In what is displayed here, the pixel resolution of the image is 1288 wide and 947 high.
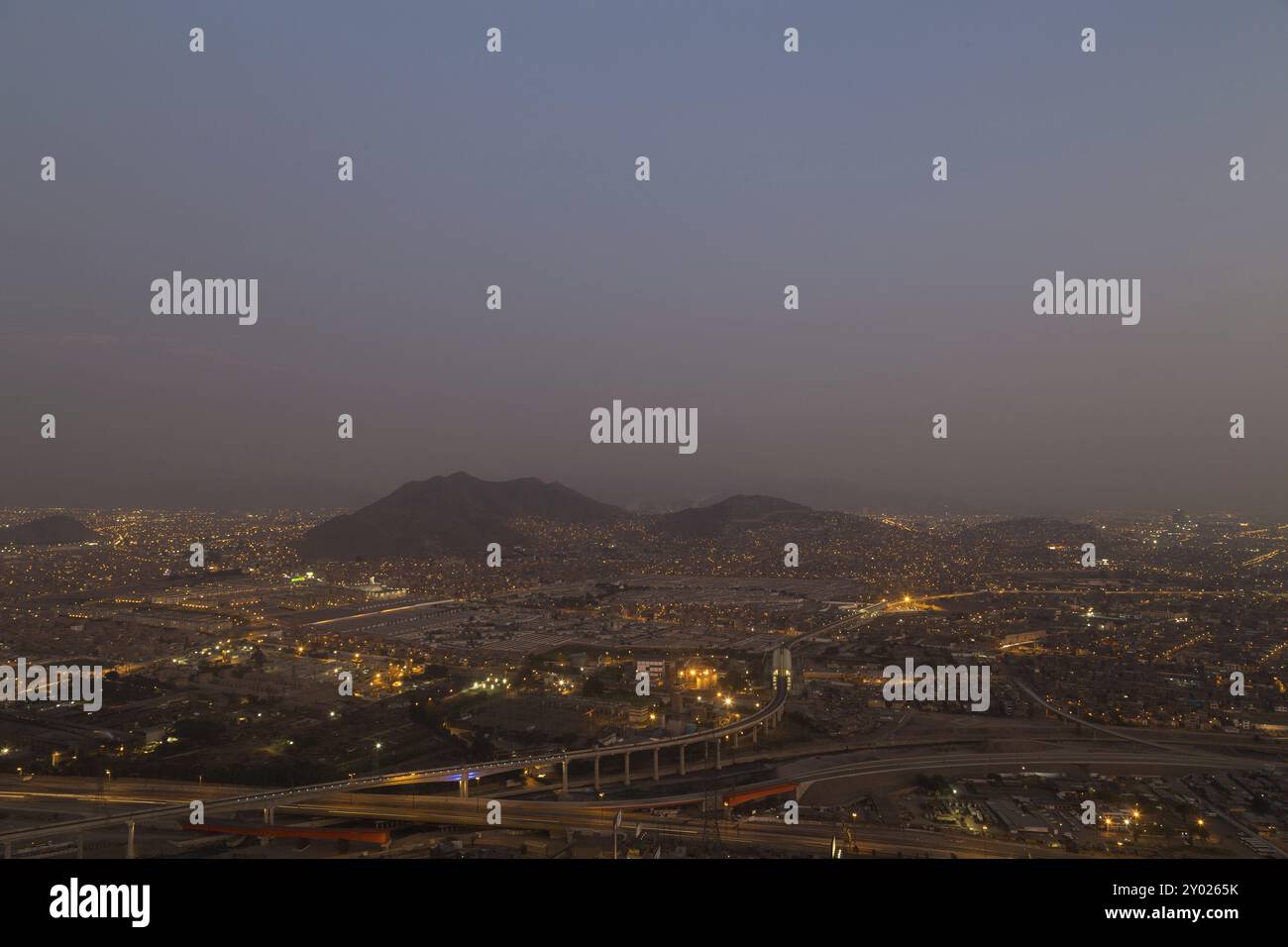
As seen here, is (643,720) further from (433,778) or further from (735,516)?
(735,516)

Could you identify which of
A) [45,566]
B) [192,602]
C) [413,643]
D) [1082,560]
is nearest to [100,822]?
[413,643]

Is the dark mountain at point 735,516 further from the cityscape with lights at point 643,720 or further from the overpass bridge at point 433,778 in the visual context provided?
the overpass bridge at point 433,778

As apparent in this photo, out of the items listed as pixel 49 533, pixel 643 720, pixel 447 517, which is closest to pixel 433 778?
pixel 643 720

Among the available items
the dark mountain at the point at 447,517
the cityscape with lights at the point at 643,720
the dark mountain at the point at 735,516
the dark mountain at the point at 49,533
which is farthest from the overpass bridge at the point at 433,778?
the dark mountain at the point at 49,533

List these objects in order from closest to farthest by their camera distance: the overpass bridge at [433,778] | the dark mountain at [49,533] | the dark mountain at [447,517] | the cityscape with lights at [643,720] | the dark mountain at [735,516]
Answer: the overpass bridge at [433,778]
the cityscape with lights at [643,720]
the dark mountain at [49,533]
the dark mountain at [447,517]
the dark mountain at [735,516]

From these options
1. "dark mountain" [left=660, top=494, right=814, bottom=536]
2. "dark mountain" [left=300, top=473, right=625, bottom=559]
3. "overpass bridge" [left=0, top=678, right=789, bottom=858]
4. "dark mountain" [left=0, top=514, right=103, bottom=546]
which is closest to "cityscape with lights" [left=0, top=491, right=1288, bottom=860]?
"overpass bridge" [left=0, top=678, right=789, bottom=858]

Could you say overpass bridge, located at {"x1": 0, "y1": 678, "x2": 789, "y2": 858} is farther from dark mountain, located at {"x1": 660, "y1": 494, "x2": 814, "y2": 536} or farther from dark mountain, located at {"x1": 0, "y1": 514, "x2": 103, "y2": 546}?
dark mountain, located at {"x1": 0, "y1": 514, "x2": 103, "y2": 546}

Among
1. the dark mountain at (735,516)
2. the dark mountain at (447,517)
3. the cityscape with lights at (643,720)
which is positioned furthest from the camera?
the dark mountain at (735,516)
